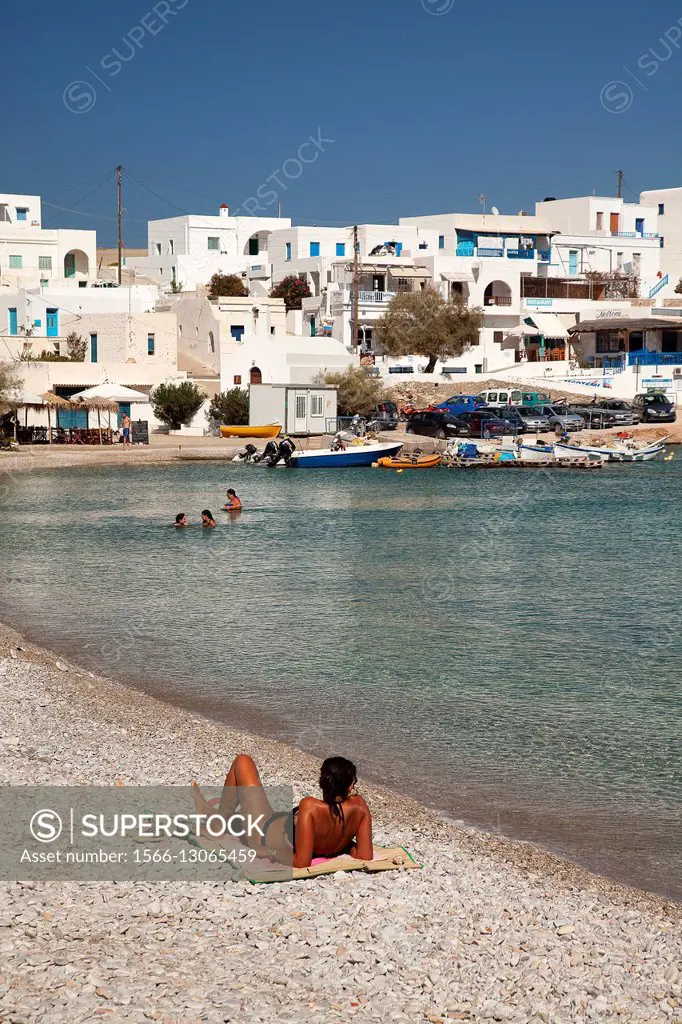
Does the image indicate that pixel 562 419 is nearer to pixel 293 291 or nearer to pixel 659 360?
pixel 659 360

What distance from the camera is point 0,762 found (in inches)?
440

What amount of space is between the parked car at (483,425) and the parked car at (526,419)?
0.73m

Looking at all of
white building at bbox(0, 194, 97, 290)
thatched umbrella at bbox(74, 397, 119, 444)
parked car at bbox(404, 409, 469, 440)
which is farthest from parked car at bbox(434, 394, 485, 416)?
white building at bbox(0, 194, 97, 290)

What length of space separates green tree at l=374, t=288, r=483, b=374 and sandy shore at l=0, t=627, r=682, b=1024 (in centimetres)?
5913

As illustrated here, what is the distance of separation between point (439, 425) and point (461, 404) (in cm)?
498

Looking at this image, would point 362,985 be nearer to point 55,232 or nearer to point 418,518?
point 418,518

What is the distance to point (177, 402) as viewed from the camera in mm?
58344

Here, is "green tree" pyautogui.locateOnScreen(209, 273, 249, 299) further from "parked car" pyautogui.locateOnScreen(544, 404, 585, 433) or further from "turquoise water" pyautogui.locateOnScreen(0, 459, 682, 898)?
"turquoise water" pyautogui.locateOnScreen(0, 459, 682, 898)

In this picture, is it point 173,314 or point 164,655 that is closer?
point 164,655

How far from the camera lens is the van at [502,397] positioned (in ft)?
203

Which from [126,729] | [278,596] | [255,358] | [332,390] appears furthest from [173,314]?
[126,729]

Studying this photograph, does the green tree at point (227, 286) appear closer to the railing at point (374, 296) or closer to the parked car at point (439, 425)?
the railing at point (374, 296)

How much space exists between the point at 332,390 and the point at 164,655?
40011 mm

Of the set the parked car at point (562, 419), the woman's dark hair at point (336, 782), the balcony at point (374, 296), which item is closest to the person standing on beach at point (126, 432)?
the parked car at point (562, 419)
